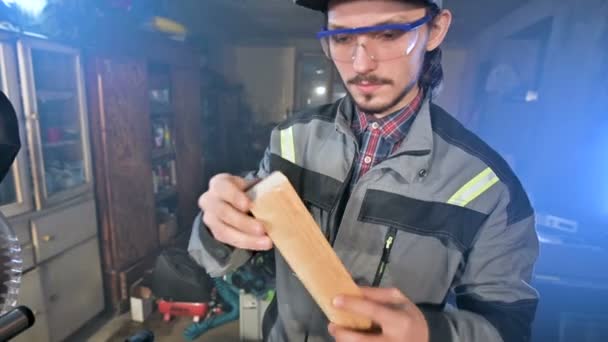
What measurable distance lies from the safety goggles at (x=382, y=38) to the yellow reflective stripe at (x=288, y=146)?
9.8 inches

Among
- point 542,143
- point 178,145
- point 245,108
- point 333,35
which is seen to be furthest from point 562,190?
point 245,108

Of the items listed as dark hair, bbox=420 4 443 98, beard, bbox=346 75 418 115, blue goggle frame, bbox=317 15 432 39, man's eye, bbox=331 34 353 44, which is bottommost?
beard, bbox=346 75 418 115

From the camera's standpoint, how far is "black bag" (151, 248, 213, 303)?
212 cm

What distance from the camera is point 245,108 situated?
4645mm

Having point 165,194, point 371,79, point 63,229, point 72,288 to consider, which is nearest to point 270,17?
point 165,194

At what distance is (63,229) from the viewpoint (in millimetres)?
1845

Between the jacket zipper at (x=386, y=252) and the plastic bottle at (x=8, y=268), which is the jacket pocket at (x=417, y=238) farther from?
the plastic bottle at (x=8, y=268)

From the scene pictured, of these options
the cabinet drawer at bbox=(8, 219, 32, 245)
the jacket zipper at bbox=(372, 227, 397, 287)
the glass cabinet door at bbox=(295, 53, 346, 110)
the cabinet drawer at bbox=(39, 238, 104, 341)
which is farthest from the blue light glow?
the glass cabinet door at bbox=(295, 53, 346, 110)

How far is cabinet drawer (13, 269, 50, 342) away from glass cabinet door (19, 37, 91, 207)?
38cm

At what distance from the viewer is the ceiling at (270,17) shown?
2.63 meters

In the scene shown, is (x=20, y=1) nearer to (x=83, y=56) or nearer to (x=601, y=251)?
(x=83, y=56)

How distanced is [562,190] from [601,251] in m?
0.51

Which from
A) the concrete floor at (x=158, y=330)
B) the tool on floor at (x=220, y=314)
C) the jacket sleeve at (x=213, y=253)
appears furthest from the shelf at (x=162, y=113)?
the jacket sleeve at (x=213, y=253)

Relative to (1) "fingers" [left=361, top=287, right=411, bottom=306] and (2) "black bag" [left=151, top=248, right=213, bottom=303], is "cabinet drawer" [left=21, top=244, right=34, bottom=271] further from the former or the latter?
(1) "fingers" [left=361, top=287, right=411, bottom=306]
